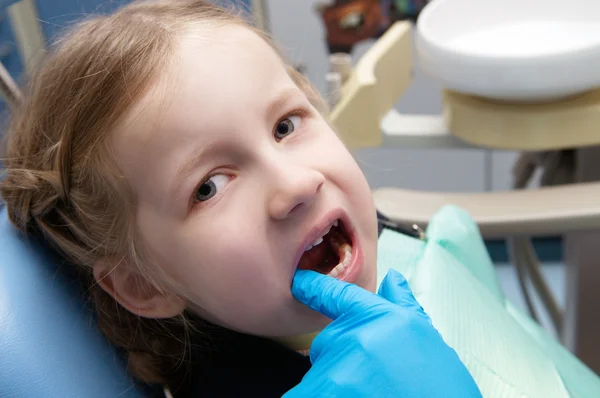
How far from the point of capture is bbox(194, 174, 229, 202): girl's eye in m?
0.69

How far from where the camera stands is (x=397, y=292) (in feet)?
2.23

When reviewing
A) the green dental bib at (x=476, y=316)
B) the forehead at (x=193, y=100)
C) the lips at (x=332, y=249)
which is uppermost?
the forehead at (x=193, y=100)

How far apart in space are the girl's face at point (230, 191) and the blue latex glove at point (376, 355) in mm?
71

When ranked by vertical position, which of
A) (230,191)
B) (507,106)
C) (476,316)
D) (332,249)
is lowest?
(476,316)

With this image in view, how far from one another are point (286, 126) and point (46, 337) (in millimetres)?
336

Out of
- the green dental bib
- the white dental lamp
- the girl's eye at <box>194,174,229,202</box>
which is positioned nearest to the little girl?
the girl's eye at <box>194,174,229,202</box>

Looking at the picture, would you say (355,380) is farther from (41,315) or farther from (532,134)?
(532,134)

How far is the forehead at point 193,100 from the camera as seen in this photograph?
68 cm

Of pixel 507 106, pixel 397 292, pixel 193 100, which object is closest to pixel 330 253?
pixel 397 292

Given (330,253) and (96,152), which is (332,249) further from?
(96,152)

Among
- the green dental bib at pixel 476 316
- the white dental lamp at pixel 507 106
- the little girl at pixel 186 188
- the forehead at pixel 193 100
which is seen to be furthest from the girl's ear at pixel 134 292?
the white dental lamp at pixel 507 106

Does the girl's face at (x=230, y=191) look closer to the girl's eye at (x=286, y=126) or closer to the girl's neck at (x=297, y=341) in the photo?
the girl's eye at (x=286, y=126)

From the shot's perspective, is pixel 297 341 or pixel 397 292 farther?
pixel 297 341

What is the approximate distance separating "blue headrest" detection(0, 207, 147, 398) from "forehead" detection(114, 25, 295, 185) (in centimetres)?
18
